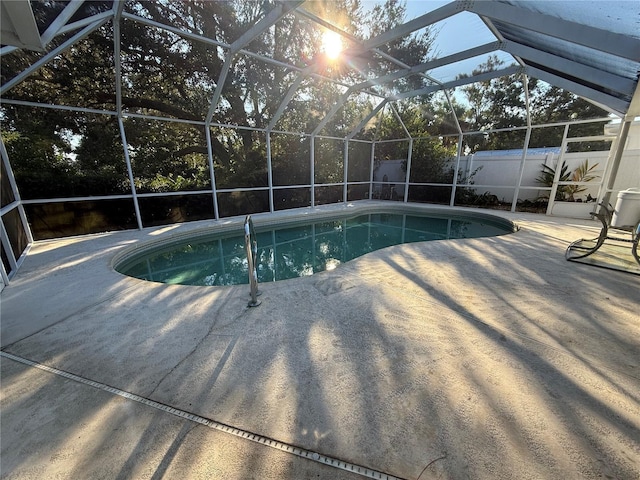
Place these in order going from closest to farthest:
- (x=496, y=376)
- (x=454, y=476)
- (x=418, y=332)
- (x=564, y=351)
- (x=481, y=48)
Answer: (x=454, y=476)
(x=496, y=376)
(x=564, y=351)
(x=418, y=332)
(x=481, y=48)

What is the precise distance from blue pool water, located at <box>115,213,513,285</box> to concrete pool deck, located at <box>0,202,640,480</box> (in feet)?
5.36

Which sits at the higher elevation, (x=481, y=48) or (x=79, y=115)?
(x=481, y=48)

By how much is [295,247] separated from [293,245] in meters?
0.15

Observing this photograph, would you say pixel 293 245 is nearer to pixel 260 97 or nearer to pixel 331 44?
pixel 331 44

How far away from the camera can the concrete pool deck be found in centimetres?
119

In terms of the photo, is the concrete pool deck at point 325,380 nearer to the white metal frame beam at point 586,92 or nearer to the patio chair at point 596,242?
the patio chair at point 596,242

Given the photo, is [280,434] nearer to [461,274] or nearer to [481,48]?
[461,274]

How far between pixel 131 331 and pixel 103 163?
21.1 feet

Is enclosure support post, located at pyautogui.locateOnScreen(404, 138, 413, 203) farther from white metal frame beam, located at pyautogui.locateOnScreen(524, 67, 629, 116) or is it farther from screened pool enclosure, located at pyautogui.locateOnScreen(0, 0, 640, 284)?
white metal frame beam, located at pyautogui.locateOnScreen(524, 67, 629, 116)

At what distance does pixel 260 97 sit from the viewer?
8195 millimetres

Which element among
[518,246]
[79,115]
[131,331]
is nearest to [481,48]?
[518,246]

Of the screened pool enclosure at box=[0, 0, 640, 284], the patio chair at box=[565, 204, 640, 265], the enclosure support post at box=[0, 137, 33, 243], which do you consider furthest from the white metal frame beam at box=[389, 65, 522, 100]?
the enclosure support post at box=[0, 137, 33, 243]

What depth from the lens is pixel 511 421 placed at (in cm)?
136

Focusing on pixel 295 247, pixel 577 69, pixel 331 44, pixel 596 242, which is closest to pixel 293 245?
pixel 295 247
